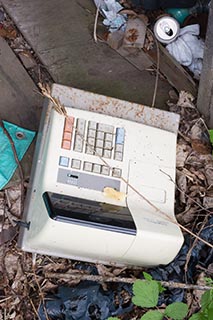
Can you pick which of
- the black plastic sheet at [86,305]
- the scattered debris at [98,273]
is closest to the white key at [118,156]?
the scattered debris at [98,273]

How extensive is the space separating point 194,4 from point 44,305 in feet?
4.86

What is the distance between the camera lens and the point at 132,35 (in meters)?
2.78

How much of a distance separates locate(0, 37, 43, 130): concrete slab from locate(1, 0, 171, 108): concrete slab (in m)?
0.11

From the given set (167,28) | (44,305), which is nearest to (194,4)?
(167,28)

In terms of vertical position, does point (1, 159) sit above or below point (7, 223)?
above

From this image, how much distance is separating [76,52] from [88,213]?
3.49 ft

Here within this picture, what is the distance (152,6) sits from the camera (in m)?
2.77

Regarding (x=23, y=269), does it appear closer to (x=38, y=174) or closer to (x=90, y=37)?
(x=38, y=174)

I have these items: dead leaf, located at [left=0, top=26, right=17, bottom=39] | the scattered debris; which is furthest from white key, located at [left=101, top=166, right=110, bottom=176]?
dead leaf, located at [left=0, top=26, right=17, bottom=39]

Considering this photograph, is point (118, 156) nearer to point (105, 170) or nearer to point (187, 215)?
point (105, 170)

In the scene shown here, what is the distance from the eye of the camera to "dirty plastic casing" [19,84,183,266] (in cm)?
191

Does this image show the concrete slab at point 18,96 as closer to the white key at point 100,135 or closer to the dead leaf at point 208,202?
the white key at point 100,135

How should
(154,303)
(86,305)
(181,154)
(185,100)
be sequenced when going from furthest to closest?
(185,100)
(181,154)
(86,305)
(154,303)

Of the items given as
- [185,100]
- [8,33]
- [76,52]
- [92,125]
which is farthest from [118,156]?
[8,33]
